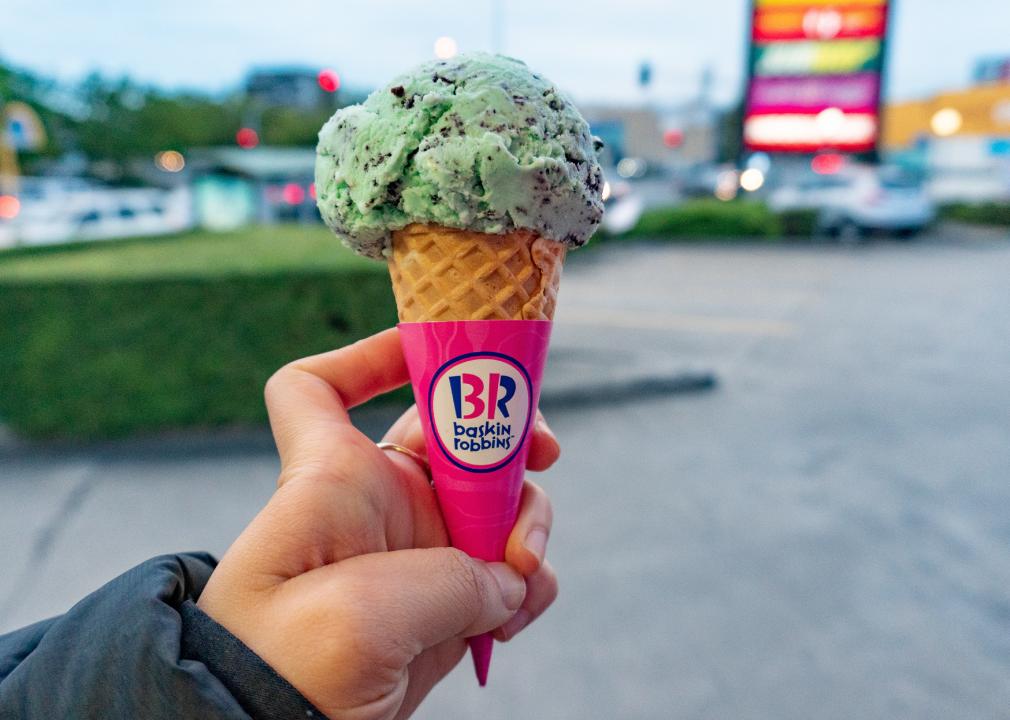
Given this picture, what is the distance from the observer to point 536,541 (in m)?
1.49

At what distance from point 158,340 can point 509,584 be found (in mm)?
4632

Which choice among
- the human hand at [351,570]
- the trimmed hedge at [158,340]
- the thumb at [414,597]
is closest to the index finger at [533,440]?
the human hand at [351,570]

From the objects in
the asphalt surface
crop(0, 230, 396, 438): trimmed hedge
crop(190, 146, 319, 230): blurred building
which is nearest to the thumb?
the asphalt surface

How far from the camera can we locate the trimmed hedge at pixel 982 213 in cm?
1911

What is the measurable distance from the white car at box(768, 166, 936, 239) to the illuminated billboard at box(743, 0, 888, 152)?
2.69 meters

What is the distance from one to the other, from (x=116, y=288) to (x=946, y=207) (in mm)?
21753

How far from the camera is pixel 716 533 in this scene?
4168mm

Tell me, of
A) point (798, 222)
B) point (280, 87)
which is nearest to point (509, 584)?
point (798, 222)

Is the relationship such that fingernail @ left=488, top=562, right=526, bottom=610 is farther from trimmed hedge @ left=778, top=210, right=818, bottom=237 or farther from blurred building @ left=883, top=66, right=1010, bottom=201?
blurred building @ left=883, top=66, right=1010, bottom=201

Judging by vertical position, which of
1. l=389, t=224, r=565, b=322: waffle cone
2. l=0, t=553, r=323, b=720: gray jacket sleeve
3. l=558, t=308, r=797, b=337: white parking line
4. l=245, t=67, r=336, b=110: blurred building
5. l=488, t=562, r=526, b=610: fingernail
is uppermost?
l=245, t=67, r=336, b=110: blurred building

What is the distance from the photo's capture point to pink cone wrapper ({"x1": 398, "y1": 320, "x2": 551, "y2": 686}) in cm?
136

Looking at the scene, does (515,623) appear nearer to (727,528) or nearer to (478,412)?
(478,412)

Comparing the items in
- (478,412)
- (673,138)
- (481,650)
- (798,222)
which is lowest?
(798,222)

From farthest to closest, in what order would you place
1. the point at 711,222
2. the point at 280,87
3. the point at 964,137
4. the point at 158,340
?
the point at 280,87 < the point at 964,137 < the point at 711,222 < the point at 158,340
